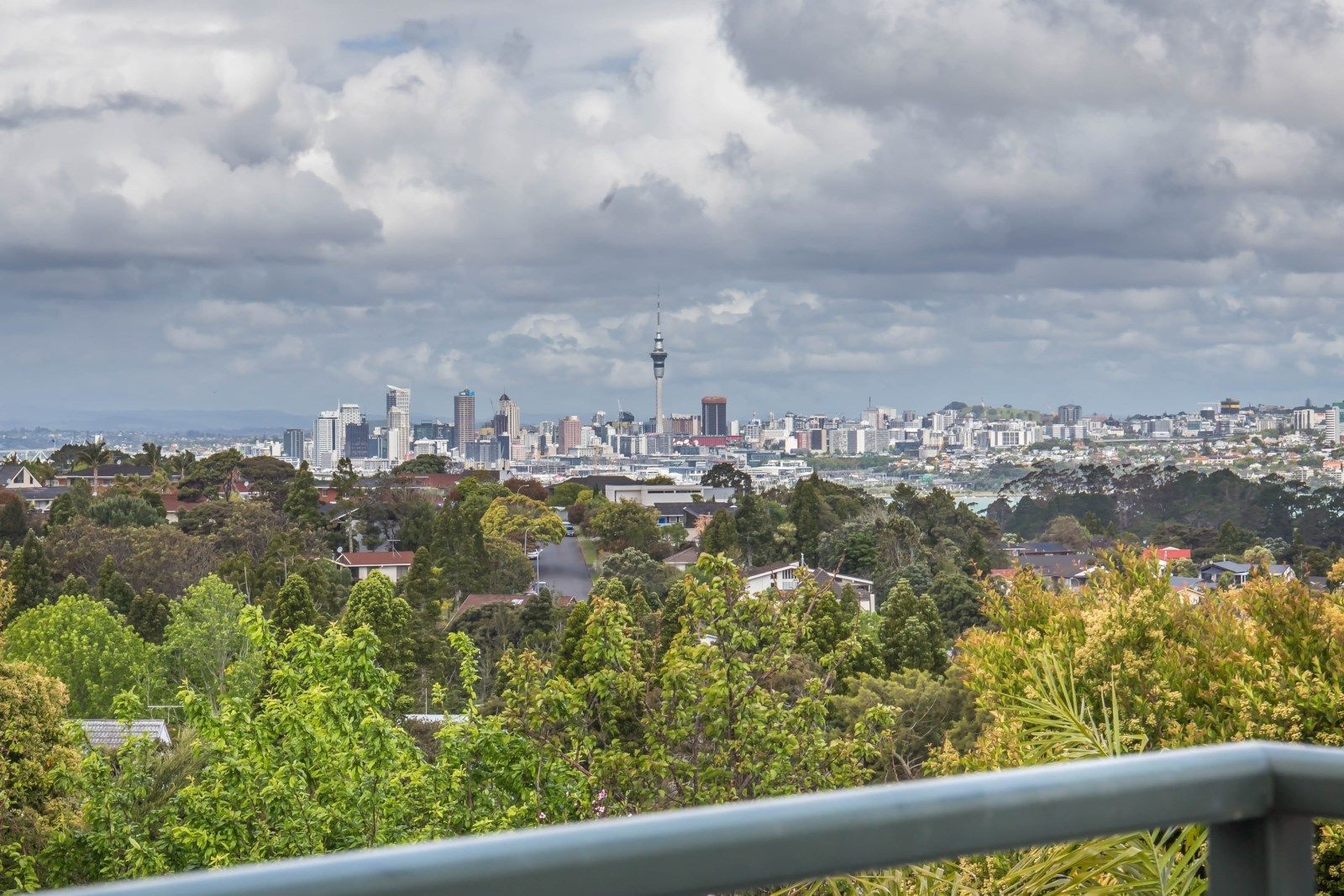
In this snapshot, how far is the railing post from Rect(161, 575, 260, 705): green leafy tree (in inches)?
1112

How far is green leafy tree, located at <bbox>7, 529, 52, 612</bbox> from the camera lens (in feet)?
112

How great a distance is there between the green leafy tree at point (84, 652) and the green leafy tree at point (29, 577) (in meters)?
7.56

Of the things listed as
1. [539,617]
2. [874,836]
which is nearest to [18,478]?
[539,617]

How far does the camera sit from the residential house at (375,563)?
48.0m

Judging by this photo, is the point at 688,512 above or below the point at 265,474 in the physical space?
below

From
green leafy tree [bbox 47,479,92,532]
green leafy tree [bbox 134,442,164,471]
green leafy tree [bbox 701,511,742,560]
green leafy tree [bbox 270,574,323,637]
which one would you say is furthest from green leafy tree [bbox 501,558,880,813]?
green leafy tree [bbox 134,442,164,471]

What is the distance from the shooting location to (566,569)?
176 feet

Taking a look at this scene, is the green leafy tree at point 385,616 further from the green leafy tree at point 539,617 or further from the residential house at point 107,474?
the residential house at point 107,474

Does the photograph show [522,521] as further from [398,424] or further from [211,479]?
[398,424]

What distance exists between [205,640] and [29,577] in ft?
28.8

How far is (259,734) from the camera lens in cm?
888

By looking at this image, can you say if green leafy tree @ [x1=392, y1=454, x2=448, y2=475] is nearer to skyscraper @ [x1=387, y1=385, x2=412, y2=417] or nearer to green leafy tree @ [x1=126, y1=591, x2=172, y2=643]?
green leafy tree @ [x1=126, y1=591, x2=172, y2=643]

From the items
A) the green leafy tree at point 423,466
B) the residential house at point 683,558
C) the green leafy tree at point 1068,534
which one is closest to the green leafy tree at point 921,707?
the residential house at point 683,558

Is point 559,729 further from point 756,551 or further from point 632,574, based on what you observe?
point 756,551
